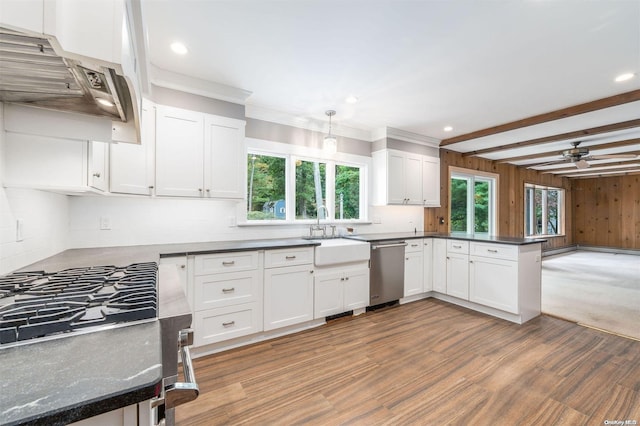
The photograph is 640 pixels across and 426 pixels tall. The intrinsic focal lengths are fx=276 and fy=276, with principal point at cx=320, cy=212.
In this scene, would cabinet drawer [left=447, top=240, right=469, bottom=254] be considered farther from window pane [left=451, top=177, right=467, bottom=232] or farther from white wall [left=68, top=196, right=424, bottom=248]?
white wall [left=68, top=196, right=424, bottom=248]

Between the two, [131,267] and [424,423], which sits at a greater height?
[131,267]

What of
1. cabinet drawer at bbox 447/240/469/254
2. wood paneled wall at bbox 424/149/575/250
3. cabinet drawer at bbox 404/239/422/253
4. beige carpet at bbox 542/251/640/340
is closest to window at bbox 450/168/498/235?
wood paneled wall at bbox 424/149/575/250

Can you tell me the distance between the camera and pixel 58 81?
1.03 m

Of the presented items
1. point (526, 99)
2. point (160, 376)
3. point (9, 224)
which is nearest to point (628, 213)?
point (526, 99)

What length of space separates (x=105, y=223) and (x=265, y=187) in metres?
1.62

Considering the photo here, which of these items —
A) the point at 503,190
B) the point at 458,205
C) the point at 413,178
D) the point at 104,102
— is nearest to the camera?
the point at 104,102

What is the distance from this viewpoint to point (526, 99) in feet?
10.2

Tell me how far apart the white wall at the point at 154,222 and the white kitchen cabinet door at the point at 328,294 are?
31.0 inches

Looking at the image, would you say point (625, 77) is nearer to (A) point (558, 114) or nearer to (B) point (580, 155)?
(A) point (558, 114)

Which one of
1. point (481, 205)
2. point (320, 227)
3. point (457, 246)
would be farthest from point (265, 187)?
point (481, 205)

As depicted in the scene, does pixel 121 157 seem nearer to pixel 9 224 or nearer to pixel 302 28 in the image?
pixel 9 224

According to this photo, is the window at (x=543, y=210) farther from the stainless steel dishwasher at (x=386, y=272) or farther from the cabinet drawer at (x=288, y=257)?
the cabinet drawer at (x=288, y=257)

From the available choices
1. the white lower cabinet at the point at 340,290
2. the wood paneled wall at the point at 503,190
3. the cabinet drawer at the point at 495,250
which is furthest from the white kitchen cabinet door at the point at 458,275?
the white lower cabinet at the point at 340,290

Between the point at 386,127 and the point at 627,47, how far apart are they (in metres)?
2.38
